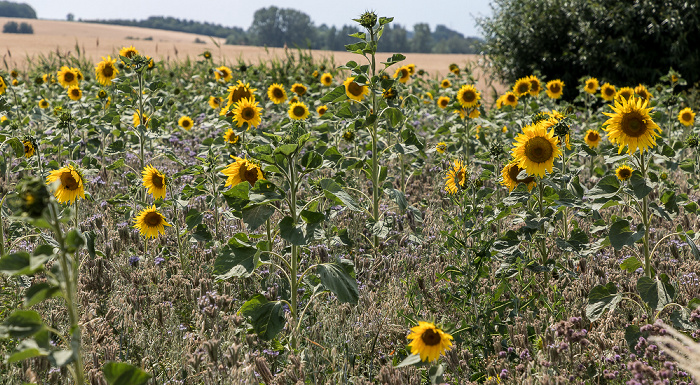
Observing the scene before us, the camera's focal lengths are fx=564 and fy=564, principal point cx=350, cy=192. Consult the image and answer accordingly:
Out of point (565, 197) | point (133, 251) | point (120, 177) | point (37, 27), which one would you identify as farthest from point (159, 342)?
point (37, 27)

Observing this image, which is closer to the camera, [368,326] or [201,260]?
[368,326]

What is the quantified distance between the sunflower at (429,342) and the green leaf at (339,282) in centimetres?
44

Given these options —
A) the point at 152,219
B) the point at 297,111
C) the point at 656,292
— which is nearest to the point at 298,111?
the point at 297,111

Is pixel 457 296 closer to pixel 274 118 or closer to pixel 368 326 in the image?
A: pixel 368 326

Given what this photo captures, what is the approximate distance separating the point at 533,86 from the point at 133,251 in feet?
16.0

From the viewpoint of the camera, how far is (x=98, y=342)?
114 inches

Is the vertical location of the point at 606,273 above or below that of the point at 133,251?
above

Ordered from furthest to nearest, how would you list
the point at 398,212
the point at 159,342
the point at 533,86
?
the point at 533,86
the point at 398,212
the point at 159,342

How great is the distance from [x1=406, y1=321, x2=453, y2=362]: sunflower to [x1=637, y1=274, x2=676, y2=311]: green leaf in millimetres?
1242

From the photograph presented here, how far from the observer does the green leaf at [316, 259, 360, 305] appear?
2529mm

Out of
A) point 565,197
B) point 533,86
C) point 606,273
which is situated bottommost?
point 606,273

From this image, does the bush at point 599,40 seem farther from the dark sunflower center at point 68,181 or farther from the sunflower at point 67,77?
the dark sunflower center at point 68,181

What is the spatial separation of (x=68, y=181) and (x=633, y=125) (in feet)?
10.8

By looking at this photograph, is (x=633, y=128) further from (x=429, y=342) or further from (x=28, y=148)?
(x=28, y=148)
